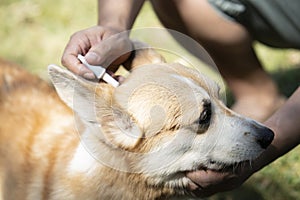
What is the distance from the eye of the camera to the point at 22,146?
2039 mm

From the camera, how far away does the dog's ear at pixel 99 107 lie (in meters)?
1.70

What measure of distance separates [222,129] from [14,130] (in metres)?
0.65

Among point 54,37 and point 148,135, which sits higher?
point 148,135

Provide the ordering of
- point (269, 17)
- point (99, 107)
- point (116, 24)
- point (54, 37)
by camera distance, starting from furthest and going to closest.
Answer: point (54, 37)
point (269, 17)
point (116, 24)
point (99, 107)

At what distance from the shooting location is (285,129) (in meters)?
1.91

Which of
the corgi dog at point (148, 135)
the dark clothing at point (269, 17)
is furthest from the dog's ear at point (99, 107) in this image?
the dark clothing at point (269, 17)

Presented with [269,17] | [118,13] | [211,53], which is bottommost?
→ [211,53]

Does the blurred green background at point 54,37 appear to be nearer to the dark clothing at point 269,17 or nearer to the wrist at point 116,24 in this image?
the dark clothing at point 269,17

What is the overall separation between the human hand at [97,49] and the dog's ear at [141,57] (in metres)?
0.02

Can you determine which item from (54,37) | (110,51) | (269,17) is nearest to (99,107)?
(110,51)

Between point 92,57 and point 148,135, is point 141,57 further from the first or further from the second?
point 148,135

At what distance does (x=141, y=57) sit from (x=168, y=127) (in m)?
0.29

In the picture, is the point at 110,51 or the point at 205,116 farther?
the point at 110,51

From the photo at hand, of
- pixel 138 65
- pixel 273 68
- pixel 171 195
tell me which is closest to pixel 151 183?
pixel 171 195
